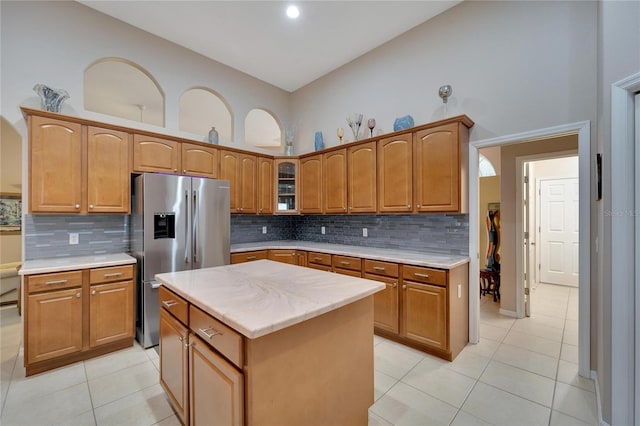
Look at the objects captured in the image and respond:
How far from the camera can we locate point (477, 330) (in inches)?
110

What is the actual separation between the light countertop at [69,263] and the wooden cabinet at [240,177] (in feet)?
4.89

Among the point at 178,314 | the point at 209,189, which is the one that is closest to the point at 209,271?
the point at 178,314

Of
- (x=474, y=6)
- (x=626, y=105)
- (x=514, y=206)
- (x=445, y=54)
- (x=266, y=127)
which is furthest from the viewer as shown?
(x=266, y=127)

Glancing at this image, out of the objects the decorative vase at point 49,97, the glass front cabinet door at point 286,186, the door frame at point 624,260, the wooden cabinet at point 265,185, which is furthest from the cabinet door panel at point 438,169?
the decorative vase at point 49,97

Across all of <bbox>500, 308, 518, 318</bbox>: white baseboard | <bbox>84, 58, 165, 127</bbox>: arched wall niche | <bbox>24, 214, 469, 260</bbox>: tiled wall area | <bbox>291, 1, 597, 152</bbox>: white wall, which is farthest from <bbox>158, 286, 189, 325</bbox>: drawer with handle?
<bbox>500, 308, 518, 318</bbox>: white baseboard

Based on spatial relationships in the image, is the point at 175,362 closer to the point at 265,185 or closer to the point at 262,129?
the point at 265,185

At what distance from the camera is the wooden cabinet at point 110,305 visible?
251cm

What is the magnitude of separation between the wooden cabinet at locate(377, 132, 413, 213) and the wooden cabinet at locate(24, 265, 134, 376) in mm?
2811

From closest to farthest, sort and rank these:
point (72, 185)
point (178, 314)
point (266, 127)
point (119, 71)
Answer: point (178, 314) → point (72, 185) → point (119, 71) → point (266, 127)

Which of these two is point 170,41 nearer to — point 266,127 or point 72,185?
point 72,185

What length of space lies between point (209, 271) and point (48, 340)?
164 centimetres

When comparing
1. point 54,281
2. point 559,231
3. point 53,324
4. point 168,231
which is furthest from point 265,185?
point 559,231

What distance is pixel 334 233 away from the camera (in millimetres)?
4359

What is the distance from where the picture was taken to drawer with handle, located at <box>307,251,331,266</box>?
3.45 m
